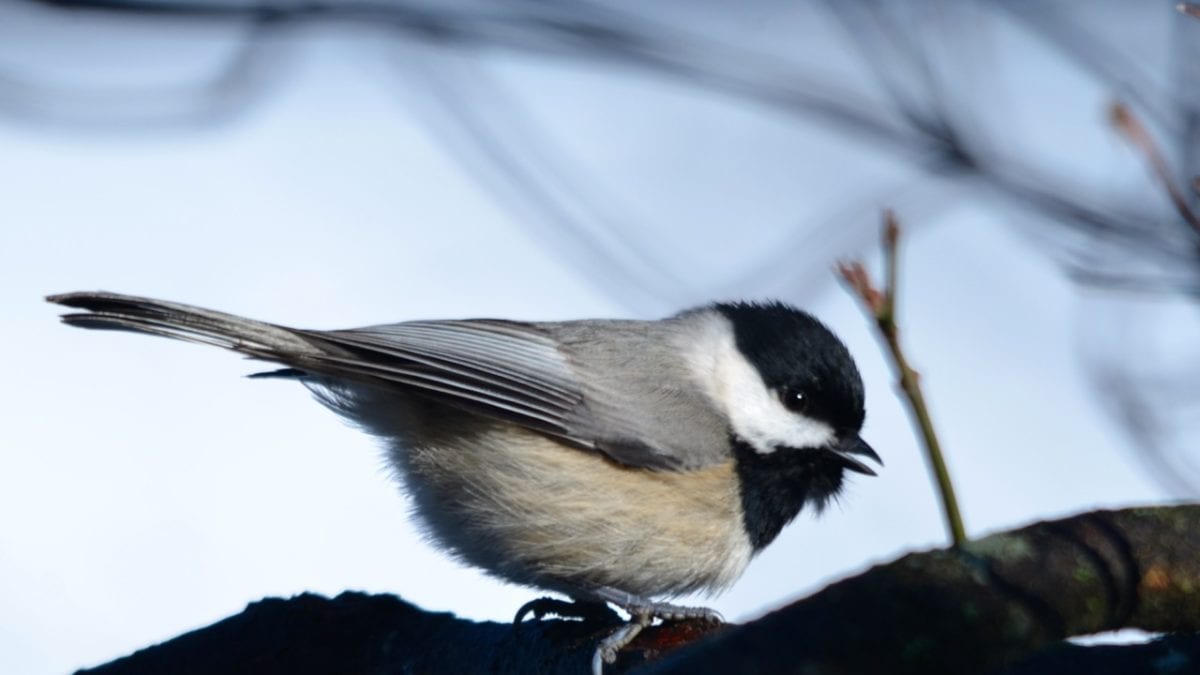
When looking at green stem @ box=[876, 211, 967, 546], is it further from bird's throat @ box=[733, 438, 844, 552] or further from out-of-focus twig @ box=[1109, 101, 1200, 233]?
bird's throat @ box=[733, 438, 844, 552]

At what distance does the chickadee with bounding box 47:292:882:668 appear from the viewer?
2.32 metres

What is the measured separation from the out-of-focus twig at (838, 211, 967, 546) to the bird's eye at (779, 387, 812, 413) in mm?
1247

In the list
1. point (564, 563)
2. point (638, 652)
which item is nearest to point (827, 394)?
point (564, 563)

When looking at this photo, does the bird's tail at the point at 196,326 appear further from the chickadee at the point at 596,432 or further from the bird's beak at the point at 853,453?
the bird's beak at the point at 853,453

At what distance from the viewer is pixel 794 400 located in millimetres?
2541

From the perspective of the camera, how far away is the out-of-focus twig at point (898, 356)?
1244 mm

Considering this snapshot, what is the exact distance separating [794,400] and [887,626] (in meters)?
1.47

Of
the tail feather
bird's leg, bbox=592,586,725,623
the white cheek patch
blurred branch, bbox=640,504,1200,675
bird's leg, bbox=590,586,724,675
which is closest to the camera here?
blurred branch, bbox=640,504,1200,675

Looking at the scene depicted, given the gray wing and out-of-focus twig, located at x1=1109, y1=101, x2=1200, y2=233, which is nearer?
out-of-focus twig, located at x1=1109, y1=101, x2=1200, y2=233

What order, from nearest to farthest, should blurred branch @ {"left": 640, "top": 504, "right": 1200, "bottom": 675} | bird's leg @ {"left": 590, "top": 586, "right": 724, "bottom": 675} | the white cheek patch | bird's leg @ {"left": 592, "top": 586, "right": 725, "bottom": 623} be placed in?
blurred branch @ {"left": 640, "top": 504, "right": 1200, "bottom": 675}, bird's leg @ {"left": 590, "top": 586, "right": 724, "bottom": 675}, bird's leg @ {"left": 592, "top": 586, "right": 725, "bottom": 623}, the white cheek patch

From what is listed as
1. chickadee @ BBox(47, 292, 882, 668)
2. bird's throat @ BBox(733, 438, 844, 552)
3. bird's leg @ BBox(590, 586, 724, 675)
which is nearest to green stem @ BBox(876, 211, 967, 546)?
bird's leg @ BBox(590, 586, 724, 675)

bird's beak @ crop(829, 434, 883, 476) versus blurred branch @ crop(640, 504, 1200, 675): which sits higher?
bird's beak @ crop(829, 434, 883, 476)

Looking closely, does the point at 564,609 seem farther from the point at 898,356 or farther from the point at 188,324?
the point at 898,356

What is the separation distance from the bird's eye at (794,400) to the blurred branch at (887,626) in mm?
693
